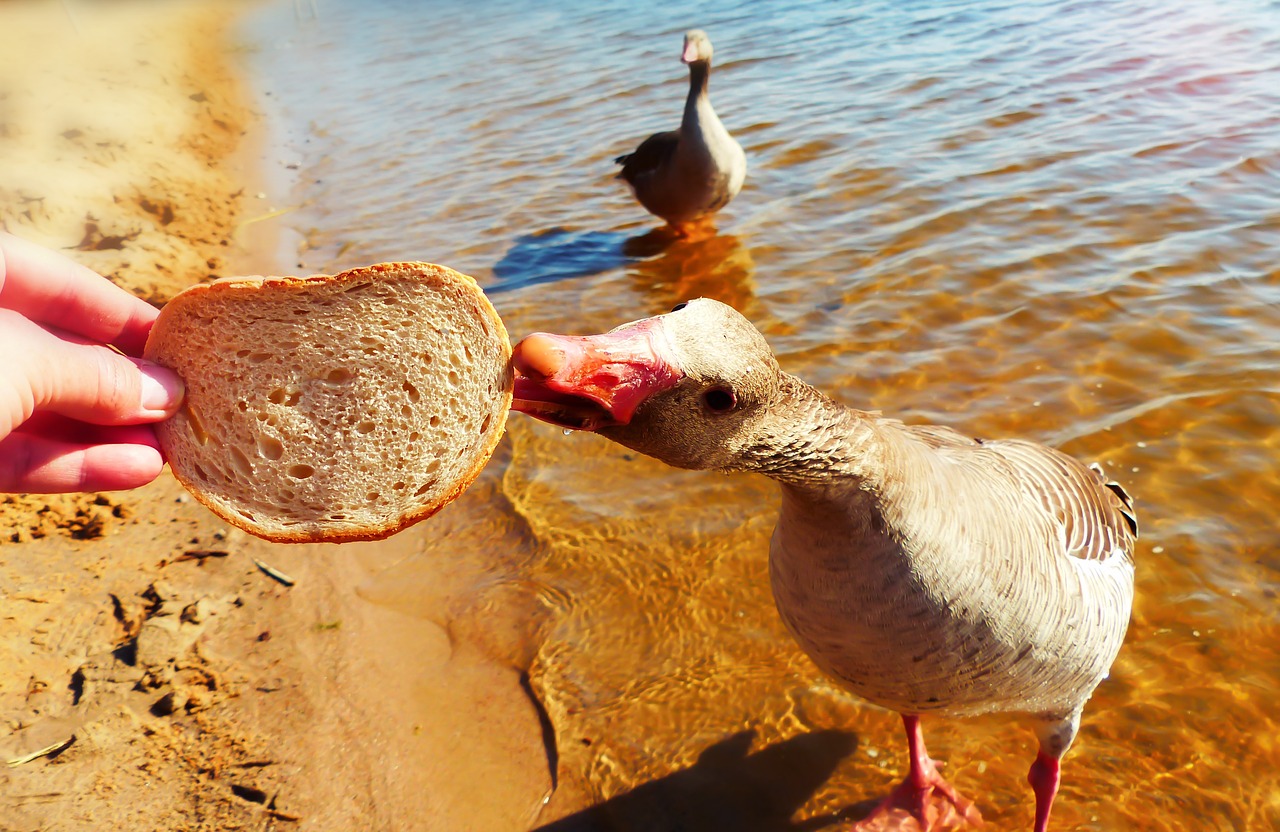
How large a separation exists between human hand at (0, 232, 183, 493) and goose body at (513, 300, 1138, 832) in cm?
108

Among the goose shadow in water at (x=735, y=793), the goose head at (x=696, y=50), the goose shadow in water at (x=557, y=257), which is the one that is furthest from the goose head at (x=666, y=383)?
the goose head at (x=696, y=50)

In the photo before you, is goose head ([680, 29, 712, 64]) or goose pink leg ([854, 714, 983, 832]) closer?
goose pink leg ([854, 714, 983, 832])

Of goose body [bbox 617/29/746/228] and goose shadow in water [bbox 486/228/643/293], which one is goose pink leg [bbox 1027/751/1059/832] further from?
goose body [bbox 617/29/746/228]

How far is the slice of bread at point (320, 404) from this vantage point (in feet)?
6.94

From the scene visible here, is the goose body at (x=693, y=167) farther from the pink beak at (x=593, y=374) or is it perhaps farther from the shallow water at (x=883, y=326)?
the pink beak at (x=593, y=374)

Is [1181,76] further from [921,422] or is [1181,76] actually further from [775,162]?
[921,422]

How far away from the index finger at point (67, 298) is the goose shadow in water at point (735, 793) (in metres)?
2.27

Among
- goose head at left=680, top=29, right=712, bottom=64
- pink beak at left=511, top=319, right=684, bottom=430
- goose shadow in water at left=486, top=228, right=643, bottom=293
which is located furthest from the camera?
goose head at left=680, top=29, right=712, bottom=64

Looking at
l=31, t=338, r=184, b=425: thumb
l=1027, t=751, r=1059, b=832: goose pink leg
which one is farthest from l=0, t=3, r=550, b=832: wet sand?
l=1027, t=751, r=1059, b=832: goose pink leg

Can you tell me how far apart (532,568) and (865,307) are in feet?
11.3

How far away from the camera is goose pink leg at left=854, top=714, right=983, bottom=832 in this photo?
316cm

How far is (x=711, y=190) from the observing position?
26.0 feet

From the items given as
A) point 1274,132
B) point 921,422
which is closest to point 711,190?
point 921,422

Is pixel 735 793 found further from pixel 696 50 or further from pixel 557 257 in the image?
pixel 696 50
